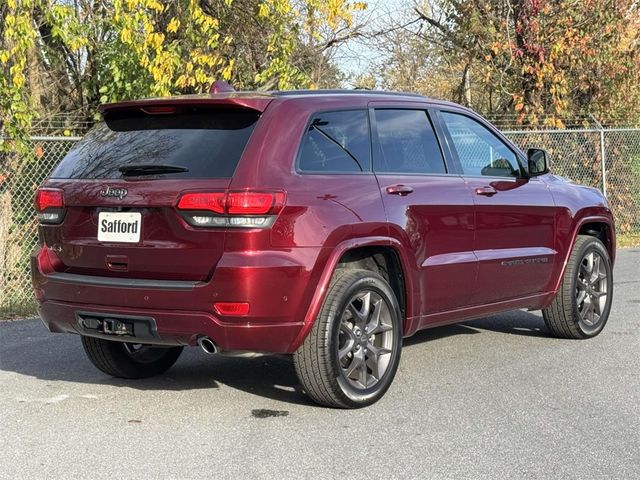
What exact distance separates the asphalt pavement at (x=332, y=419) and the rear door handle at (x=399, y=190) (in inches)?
47.9

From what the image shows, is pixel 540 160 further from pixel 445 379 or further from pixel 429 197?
pixel 445 379

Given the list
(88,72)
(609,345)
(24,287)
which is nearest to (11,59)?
(88,72)

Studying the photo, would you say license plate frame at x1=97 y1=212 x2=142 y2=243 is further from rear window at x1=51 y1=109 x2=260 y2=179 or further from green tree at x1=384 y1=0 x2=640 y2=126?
green tree at x1=384 y1=0 x2=640 y2=126

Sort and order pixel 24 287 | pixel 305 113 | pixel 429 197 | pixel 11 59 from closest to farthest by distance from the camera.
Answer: pixel 305 113 → pixel 429 197 → pixel 24 287 → pixel 11 59

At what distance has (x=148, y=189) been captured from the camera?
489 centimetres

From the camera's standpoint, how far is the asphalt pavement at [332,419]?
4266 millimetres

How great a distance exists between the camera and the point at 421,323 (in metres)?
5.79

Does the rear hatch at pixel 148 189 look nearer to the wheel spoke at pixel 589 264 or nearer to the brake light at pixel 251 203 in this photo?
the brake light at pixel 251 203

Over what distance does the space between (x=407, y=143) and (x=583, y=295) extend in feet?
7.85

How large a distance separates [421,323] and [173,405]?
63.2 inches

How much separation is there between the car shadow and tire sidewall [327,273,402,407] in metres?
0.33

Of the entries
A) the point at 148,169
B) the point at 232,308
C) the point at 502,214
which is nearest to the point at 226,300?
the point at 232,308

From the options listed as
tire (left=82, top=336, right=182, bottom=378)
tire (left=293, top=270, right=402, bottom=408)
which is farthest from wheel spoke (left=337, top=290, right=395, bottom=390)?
tire (left=82, top=336, right=182, bottom=378)

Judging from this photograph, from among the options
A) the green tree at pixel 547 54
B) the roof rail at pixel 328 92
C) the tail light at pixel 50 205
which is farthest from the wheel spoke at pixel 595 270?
the green tree at pixel 547 54
